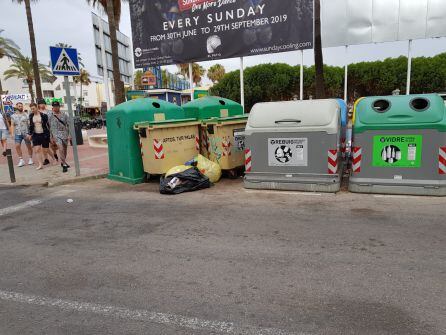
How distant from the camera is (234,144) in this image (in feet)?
26.3

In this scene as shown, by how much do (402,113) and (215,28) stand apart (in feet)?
28.6

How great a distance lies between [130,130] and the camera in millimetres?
7801

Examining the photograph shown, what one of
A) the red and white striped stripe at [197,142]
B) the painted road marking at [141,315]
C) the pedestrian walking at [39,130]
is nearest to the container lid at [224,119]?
the red and white striped stripe at [197,142]

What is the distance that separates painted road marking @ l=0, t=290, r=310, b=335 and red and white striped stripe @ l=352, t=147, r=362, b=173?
447cm

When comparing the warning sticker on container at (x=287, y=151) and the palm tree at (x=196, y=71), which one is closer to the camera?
the warning sticker on container at (x=287, y=151)

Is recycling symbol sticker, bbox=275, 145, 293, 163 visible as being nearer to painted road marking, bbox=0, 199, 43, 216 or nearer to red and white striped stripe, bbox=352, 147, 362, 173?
red and white striped stripe, bbox=352, 147, 362, 173

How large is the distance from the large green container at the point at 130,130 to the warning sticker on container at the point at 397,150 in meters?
4.47

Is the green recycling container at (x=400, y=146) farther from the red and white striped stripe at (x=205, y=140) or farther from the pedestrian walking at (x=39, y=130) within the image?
the pedestrian walking at (x=39, y=130)

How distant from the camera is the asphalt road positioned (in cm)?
273

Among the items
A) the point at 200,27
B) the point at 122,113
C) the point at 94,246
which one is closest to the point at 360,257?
the point at 94,246

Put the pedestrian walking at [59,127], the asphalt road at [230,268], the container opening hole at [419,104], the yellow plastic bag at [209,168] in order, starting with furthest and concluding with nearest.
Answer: the pedestrian walking at [59,127] → the yellow plastic bag at [209,168] → the container opening hole at [419,104] → the asphalt road at [230,268]

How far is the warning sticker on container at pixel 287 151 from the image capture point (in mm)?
6594

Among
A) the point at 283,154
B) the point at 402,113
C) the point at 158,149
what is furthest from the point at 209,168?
the point at 402,113

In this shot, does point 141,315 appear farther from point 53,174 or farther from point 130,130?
point 53,174
